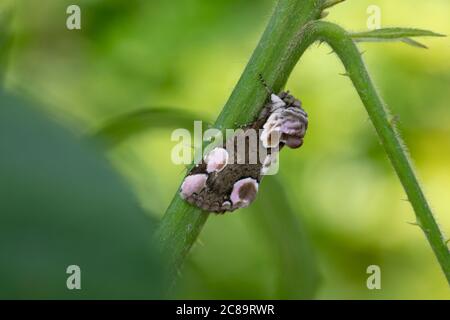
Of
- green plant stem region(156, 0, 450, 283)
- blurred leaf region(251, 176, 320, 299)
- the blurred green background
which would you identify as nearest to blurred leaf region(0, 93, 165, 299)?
green plant stem region(156, 0, 450, 283)

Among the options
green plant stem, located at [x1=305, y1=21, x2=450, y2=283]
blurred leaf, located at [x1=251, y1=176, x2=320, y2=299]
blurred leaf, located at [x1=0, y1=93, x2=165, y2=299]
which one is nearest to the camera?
blurred leaf, located at [x1=0, y1=93, x2=165, y2=299]

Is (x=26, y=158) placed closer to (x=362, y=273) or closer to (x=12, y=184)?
(x=12, y=184)

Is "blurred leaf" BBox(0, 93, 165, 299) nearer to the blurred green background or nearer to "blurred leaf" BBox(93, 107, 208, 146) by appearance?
"blurred leaf" BBox(93, 107, 208, 146)

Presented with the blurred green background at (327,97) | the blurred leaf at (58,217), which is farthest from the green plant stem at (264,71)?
the blurred green background at (327,97)

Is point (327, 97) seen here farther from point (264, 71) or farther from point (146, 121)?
point (264, 71)

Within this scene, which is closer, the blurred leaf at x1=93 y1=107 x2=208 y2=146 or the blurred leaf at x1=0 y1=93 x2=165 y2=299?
the blurred leaf at x1=0 y1=93 x2=165 y2=299

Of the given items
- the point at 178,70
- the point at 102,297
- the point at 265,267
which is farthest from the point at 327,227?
the point at 102,297
